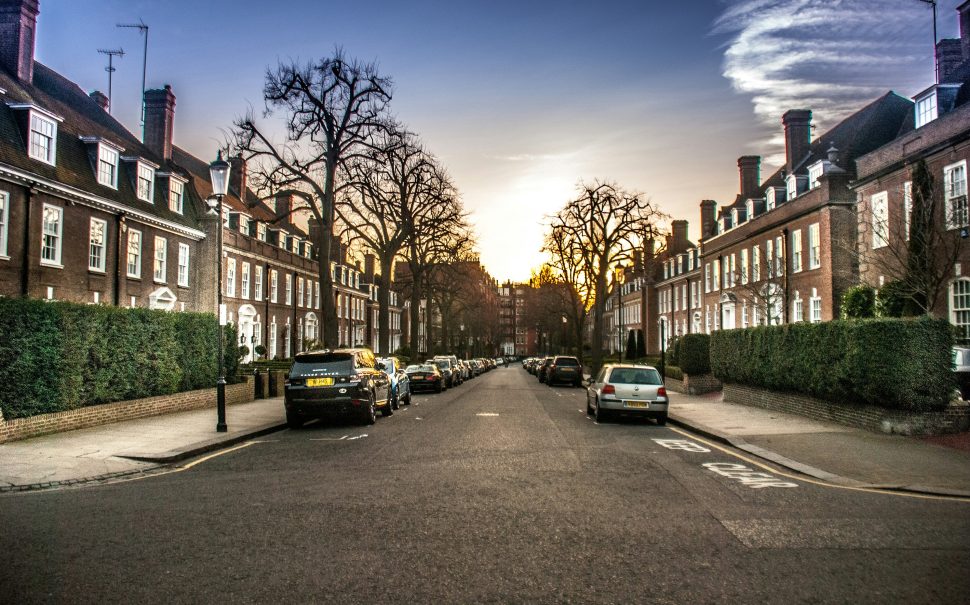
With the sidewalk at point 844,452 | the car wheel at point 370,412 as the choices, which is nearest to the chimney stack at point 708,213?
the sidewalk at point 844,452

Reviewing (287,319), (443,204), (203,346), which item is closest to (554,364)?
(443,204)

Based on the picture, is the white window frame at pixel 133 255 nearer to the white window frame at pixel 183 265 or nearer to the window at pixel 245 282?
the white window frame at pixel 183 265

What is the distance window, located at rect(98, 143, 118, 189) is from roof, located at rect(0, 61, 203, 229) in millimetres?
303

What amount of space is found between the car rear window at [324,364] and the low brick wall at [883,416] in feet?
37.0

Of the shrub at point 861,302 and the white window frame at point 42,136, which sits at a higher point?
the white window frame at point 42,136

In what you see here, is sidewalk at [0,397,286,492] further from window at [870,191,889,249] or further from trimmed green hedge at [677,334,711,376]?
window at [870,191,889,249]

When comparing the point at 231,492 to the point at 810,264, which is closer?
the point at 231,492

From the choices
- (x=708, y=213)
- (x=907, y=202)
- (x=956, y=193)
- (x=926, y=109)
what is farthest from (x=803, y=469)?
(x=708, y=213)

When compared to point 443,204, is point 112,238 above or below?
below

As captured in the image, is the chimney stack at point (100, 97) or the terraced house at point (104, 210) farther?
the chimney stack at point (100, 97)

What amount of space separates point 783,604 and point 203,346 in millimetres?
19891

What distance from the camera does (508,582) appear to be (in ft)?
17.4

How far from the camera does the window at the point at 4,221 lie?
79.4 ft

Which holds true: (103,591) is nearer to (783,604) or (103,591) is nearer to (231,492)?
(231,492)
